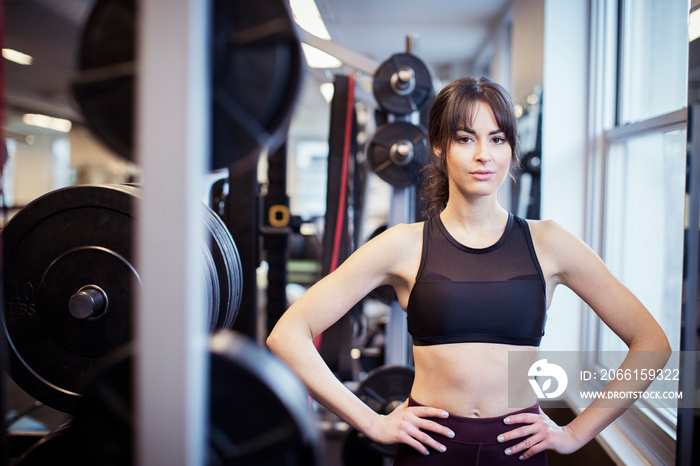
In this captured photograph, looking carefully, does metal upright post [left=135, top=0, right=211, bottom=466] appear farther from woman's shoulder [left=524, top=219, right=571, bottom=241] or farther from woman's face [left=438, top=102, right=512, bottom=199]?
woman's shoulder [left=524, top=219, right=571, bottom=241]

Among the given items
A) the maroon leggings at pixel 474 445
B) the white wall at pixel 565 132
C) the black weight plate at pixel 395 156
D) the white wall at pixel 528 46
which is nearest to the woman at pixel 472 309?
the maroon leggings at pixel 474 445

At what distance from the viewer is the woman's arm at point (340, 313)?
1.19 meters

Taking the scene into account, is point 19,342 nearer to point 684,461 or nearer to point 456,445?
point 456,445

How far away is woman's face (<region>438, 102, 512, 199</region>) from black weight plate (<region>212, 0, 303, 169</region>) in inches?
22.2

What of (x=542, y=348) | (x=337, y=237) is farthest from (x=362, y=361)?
(x=337, y=237)

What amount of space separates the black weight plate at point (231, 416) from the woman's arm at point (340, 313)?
1.76ft

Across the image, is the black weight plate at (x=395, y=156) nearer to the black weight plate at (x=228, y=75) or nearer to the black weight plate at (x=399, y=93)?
the black weight plate at (x=399, y=93)

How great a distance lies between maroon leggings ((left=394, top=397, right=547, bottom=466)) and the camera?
3.74 feet

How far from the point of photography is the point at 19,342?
45.4 inches

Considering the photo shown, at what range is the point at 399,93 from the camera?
231 centimetres

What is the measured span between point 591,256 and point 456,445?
569mm

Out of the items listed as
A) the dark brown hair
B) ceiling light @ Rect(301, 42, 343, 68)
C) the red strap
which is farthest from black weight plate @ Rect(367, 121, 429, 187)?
the dark brown hair

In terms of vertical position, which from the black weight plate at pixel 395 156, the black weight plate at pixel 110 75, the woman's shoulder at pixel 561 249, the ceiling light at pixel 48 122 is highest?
the ceiling light at pixel 48 122

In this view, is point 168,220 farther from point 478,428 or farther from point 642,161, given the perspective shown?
point 642,161
